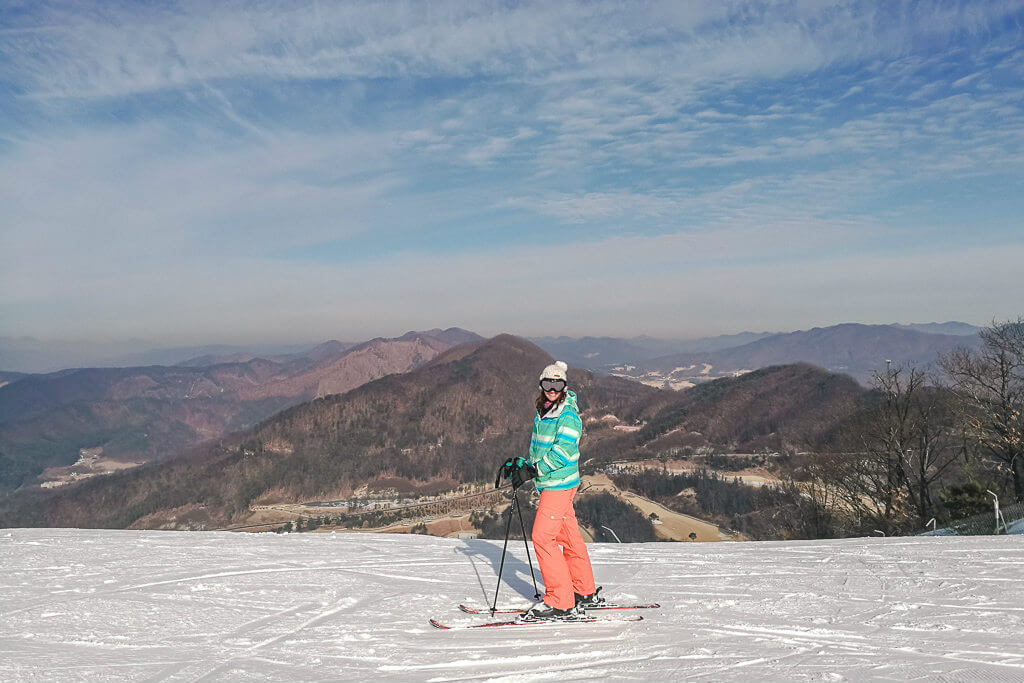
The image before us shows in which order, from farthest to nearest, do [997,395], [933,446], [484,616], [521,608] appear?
[933,446] → [997,395] → [521,608] → [484,616]

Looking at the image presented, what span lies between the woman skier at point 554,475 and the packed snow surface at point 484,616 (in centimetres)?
36

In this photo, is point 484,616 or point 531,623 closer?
point 531,623

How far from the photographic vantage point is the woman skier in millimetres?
5992

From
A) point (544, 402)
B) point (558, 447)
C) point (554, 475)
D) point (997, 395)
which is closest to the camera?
point (558, 447)

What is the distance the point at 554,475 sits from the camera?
6059mm

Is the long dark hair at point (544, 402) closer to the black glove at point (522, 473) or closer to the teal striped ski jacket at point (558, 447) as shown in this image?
the teal striped ski jacket at point (558, 447)

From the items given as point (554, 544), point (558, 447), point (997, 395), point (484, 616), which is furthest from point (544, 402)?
point (997, 395)

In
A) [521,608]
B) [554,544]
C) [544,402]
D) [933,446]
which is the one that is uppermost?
[544,402]

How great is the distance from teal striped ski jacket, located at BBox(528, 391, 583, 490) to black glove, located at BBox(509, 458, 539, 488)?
61 millimetres

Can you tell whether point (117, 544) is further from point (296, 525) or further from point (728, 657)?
point (296, 525)

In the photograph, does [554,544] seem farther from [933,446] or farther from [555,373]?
[933,446]

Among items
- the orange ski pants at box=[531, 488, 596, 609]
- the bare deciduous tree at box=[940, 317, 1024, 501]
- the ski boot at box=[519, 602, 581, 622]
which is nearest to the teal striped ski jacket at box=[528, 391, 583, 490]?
the orange ski pants at box=[531, 488, 596, 609]

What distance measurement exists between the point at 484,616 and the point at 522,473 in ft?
4.83

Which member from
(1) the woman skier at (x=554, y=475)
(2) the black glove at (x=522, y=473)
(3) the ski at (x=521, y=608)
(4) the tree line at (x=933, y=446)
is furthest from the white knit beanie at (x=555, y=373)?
(4) the tree line at (x=933, y=446)
